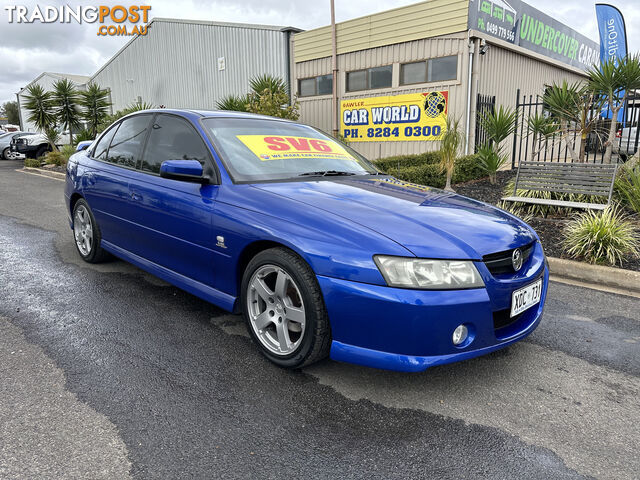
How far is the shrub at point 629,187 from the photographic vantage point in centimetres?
618

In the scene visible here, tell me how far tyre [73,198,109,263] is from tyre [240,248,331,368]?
96.1 inches

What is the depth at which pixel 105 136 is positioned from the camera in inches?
187

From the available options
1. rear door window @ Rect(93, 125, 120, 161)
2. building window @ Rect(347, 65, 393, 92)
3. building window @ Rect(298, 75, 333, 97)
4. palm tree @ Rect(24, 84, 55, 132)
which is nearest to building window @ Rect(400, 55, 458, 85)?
building window @ Rect(347, 65, 393, 92)

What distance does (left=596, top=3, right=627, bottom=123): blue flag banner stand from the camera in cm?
1758

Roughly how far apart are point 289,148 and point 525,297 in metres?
1.93

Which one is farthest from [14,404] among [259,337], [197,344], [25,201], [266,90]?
[266,90]

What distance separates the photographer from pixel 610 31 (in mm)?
17750

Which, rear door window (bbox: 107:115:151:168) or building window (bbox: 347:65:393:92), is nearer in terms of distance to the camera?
rear door window (bbox: 107:115:151:168)

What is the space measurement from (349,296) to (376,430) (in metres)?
0.64

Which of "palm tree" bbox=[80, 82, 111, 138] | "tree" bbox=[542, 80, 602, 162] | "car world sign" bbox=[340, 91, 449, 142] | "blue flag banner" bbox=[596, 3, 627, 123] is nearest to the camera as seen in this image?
"tree" bbox=[542, 80, 602, 162]

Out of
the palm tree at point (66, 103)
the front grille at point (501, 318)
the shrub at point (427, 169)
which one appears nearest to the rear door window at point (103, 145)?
the front grille at point (501, 318)

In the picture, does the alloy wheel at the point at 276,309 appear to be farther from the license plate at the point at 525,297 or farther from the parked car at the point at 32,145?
the parked car at the point at 32,145

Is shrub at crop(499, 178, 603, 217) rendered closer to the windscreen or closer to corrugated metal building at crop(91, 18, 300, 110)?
the windscreen

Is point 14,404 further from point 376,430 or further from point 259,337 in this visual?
point 376,430
